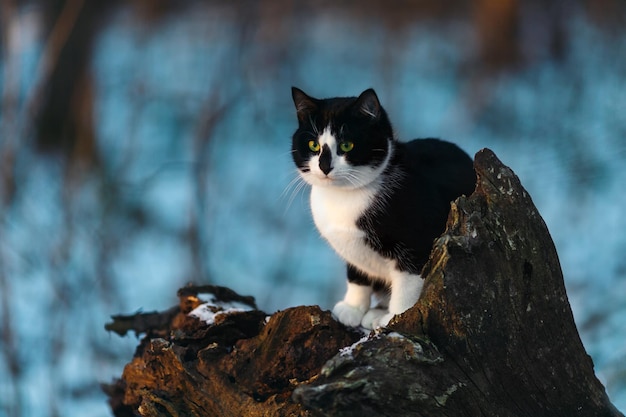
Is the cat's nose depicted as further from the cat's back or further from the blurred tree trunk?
the blurred tree trunk

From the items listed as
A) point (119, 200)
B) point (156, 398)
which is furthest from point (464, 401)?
point (119, 200)

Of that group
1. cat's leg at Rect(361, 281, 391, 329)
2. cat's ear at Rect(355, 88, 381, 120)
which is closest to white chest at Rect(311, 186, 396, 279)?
cat's leg at Rect(361, 281, 391, 329)

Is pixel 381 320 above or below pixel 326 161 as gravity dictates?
below

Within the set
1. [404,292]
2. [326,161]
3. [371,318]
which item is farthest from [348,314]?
[326,161]

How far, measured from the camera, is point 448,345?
175 centimetres

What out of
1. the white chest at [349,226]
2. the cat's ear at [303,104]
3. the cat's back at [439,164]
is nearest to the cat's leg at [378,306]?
the white chest at [349,226]

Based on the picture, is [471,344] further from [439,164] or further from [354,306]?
[439,164]

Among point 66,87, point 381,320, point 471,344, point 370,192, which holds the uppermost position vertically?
point 66,87

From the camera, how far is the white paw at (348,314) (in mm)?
2270

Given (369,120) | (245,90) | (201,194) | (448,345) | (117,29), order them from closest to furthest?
(448,345) → (369,120) → (201,194) → (245,90) → (117,29)

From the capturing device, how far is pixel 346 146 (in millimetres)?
2203

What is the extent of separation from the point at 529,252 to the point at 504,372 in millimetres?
298

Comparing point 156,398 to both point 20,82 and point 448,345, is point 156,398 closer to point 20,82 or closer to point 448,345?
point 448,345

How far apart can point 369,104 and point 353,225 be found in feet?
1.19
